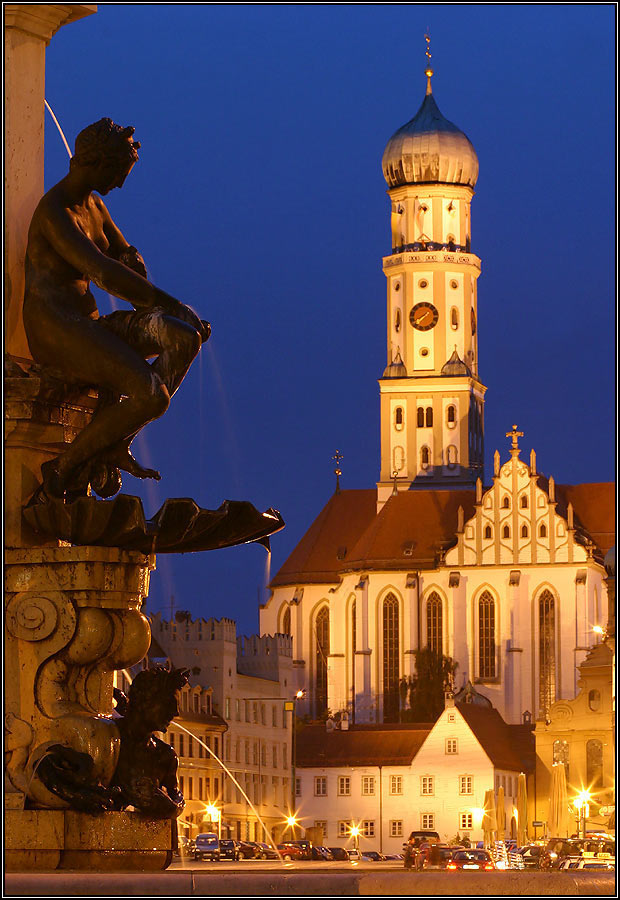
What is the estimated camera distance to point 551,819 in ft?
309

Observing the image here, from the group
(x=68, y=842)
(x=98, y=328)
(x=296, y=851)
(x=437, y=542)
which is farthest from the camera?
(x=437, y=542)

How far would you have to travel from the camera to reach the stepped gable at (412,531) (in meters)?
116

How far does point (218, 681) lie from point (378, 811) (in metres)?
12.7

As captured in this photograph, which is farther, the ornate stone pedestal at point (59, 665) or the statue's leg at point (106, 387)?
the statue's leg at point (106, 387)

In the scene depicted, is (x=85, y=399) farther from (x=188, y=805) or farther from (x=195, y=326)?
(x=188, y=805)

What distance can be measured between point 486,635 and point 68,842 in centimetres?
10447

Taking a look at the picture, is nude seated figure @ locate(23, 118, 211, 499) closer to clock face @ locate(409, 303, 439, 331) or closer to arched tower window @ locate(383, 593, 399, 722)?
arched tower window @ locate(383, 593, 399, 722)

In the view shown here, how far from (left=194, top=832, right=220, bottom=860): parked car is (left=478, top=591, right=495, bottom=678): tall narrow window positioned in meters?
60.1

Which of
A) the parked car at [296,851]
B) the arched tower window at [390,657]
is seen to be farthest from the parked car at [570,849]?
the arched tower window at [390,657]

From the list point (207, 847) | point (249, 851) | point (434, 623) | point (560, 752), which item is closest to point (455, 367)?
point (434, 623)

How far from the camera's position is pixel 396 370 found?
130 metres

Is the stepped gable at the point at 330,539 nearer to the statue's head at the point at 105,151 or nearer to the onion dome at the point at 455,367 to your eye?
the onion dome at the point at 455,367

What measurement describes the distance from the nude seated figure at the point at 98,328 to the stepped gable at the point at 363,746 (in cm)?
8939

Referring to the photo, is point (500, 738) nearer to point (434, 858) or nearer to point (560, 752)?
point (560, 752)
